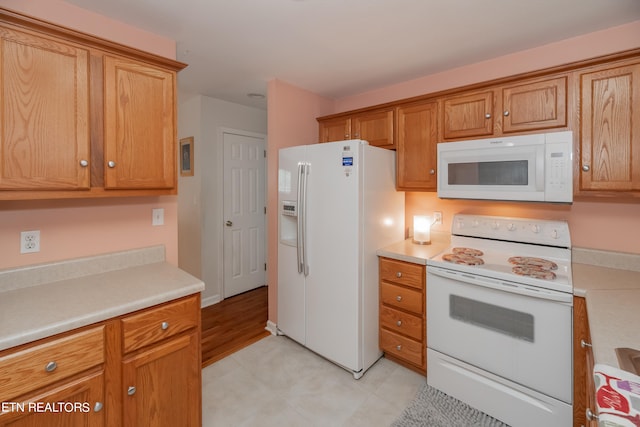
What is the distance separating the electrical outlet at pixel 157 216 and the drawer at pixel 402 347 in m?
1.89

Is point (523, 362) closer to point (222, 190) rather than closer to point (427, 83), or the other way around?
point (427, 83)

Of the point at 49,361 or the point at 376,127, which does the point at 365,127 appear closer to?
the point at 376,127

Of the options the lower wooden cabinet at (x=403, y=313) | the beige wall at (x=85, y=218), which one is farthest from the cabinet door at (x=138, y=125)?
the lower wooden cabinet at (x=403, y=313)

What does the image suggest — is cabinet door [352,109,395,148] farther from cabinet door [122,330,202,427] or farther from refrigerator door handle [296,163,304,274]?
cabinet door [122,330,202,427]

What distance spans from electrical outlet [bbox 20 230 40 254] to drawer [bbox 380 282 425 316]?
2.23 m

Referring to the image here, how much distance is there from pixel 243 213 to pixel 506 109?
302 cm

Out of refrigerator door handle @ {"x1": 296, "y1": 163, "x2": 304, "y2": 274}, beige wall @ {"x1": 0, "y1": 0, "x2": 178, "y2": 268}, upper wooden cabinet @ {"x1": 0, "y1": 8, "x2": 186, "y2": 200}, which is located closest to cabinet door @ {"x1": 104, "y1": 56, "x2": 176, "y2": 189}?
upper wooden cabinet @ {"x1": 0, "y1": 8, "x2": 186, "y2": 200}

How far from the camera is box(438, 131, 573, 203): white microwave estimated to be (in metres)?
1.81

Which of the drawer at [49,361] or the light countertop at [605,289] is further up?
the light countertop at [605,289]

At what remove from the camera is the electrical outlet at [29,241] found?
157 cm

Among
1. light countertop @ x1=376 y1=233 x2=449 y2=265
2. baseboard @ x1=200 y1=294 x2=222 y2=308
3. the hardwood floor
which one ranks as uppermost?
light countertop @ x1=376 y1=233 x2=449 y2=265

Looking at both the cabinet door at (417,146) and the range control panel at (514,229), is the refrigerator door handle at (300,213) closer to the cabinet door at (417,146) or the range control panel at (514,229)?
the cabinet door at (417,146)

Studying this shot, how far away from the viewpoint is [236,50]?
7.31ft

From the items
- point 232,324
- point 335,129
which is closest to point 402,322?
point 232,324
